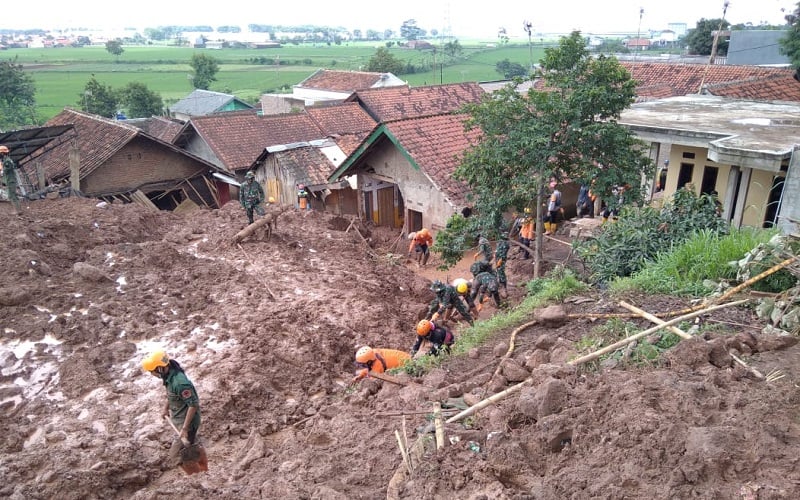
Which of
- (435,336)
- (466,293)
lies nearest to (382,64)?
(466,293)

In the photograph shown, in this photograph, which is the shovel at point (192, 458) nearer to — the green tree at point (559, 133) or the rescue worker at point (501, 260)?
the rescue worker at point (501, 260)

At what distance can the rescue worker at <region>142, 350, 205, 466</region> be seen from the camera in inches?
230

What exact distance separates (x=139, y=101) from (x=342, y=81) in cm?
1535

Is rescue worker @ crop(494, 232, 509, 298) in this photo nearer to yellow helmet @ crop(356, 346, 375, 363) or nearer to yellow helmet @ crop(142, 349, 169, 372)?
yellow helmet @ crop(356, 346, 375, 363)

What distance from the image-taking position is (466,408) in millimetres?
5332

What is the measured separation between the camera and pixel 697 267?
7113mm

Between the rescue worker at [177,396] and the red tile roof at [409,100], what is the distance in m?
21.5

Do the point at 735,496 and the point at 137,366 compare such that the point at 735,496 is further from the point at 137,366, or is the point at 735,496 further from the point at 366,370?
the point at 137,366

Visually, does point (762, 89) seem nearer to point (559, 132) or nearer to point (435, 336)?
point (559, 132)

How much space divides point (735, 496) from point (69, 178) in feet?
70.2

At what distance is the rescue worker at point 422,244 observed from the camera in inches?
534

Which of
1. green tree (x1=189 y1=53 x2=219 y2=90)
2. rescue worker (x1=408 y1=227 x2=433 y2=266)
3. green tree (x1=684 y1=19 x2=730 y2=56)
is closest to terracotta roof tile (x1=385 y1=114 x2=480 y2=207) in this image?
rescue worker (x1=408 y1=227 x2=433 y2=266)

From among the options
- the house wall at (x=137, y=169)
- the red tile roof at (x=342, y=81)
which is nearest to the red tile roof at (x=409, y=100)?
the house wall at (x=137, y=169)

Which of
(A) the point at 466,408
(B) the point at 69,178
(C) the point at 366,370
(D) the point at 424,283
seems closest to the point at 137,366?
(C) the point at 366,370
